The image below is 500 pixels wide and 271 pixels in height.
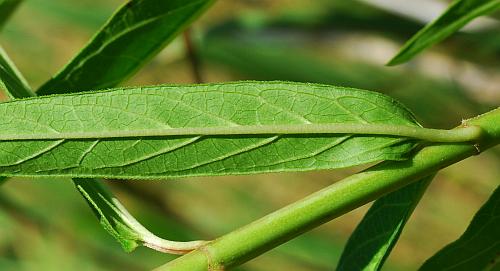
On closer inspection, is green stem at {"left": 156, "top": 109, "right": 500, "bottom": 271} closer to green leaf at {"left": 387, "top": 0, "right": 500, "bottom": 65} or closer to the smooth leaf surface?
the smooth leaf surface

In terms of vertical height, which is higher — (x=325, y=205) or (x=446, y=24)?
(x=446, y=24)

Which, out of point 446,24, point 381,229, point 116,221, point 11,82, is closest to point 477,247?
point 381,229

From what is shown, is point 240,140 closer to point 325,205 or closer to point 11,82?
point 325,205

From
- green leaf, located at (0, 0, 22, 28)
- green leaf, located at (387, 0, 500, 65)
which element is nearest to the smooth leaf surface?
green leaf, located at (387, 0, 500, 65)

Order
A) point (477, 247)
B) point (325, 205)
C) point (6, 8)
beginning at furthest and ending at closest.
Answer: point (6, 8) → point (477, 247) → point (325, 205)

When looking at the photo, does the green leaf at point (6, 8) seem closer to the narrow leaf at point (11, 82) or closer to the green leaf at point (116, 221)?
the narrow leaf at point (11, 82)

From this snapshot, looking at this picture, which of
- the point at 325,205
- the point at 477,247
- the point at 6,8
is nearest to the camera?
the point at 325,205
